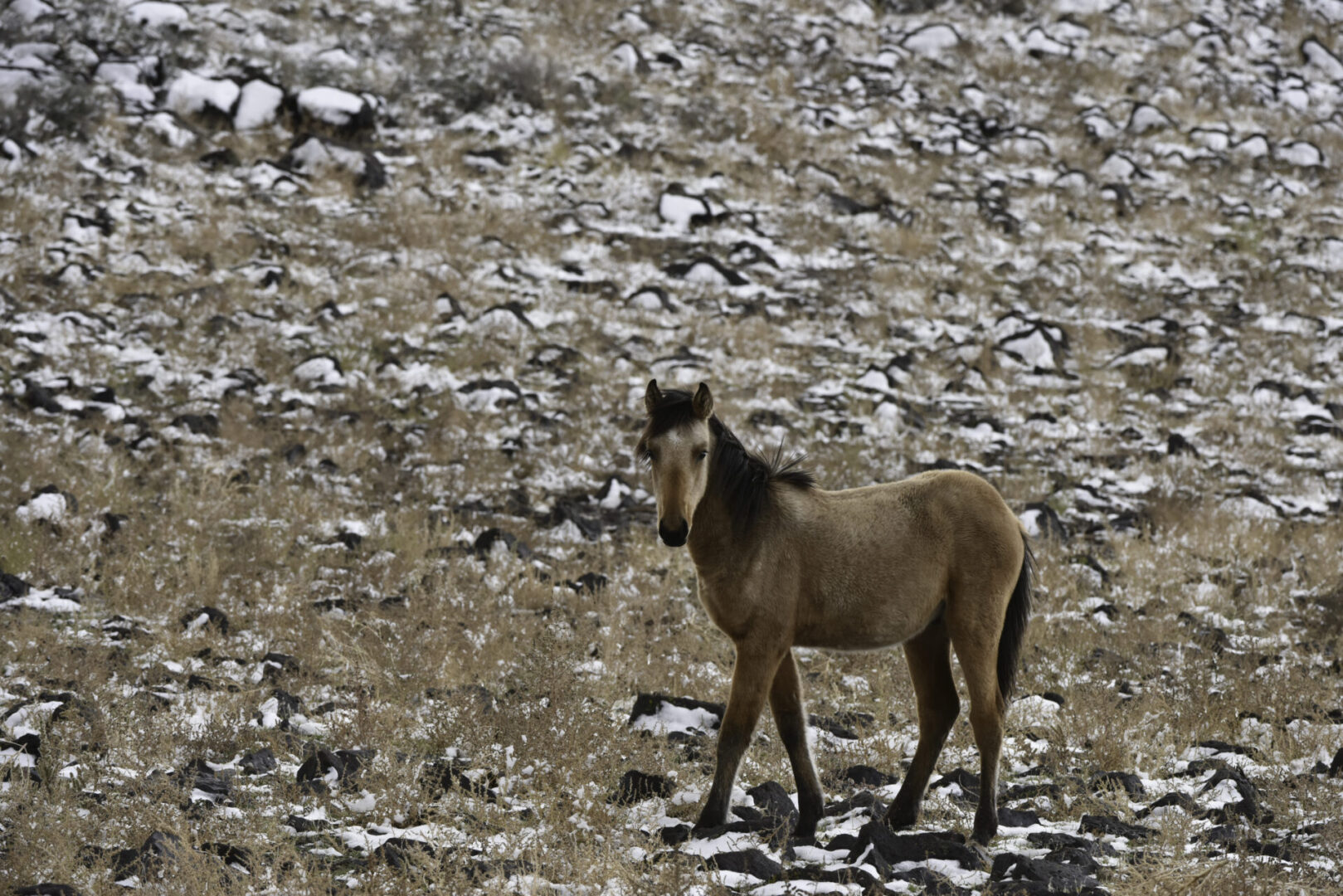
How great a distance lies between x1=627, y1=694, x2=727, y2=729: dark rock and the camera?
6.66 metres

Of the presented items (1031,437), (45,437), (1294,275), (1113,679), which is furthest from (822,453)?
(1294,275)

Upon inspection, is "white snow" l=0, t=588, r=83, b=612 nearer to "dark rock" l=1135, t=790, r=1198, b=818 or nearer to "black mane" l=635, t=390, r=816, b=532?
"black mane" l=635, t=390, r=816, b=532

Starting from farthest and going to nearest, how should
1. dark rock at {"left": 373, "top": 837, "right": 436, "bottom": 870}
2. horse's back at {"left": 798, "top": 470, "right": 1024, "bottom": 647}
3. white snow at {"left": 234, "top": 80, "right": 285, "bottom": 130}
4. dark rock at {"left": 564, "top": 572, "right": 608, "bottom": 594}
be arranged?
white snow at {"left": 234, "top": 80, "right": 285, "bottom": 130}
dark rock at {"left": 564, "top": 572, "right": 608, "bottom": 594}
horse's back at {"left": 798, "top": 470, "right": 1024, "bottom": 647}
dark rock at {"left": 373, "top": 837, "right": 436, "bottom": 870}

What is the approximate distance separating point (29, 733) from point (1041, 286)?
15.1m

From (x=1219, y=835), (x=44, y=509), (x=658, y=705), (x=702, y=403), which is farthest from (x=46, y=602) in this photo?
(x=1219, y=835)

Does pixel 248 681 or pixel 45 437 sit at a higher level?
pixel 248 681

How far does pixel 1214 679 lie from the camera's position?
7613mm

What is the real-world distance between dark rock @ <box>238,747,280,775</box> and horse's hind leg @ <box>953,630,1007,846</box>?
3758mm

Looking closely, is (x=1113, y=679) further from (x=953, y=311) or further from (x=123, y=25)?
(x=123, y=25)

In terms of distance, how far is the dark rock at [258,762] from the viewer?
575cm

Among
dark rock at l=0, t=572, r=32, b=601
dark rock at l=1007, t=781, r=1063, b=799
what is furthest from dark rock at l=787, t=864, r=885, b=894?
dark rock at l=0, t=572, r=32, b=601

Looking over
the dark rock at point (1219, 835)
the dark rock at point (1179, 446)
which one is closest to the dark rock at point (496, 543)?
the dark rock at point (1219, 835)

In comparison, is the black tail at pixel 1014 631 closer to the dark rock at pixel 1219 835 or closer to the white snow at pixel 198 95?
the dark rock at pixel 1219 835

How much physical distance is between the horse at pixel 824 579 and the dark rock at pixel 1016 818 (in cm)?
15
